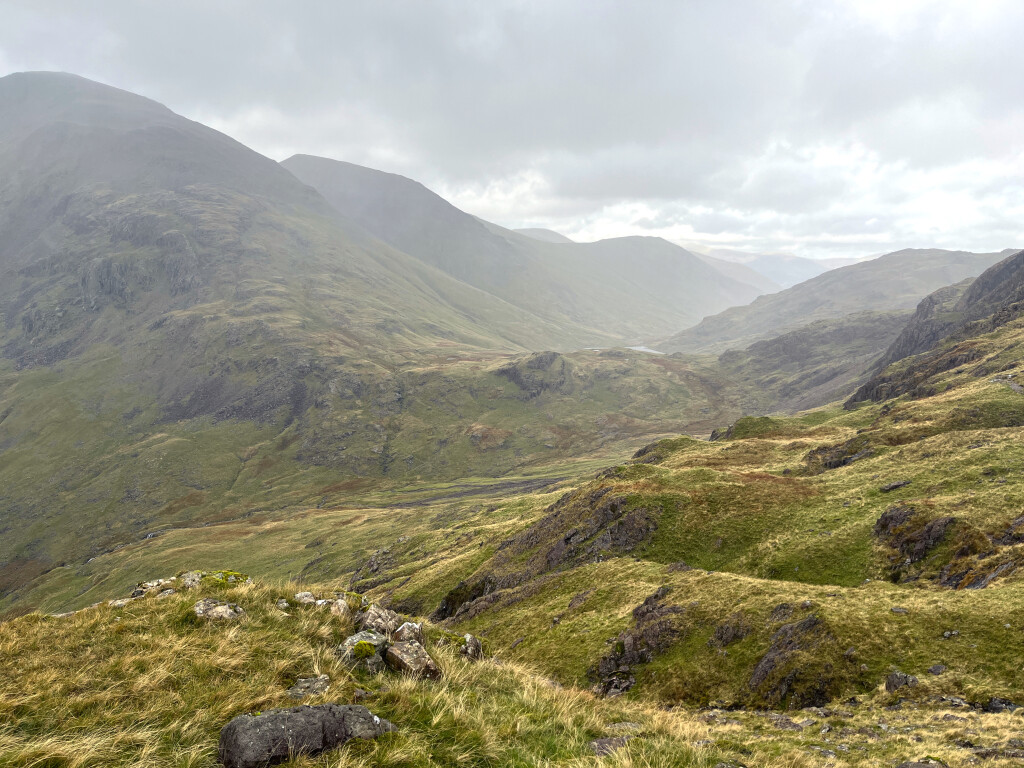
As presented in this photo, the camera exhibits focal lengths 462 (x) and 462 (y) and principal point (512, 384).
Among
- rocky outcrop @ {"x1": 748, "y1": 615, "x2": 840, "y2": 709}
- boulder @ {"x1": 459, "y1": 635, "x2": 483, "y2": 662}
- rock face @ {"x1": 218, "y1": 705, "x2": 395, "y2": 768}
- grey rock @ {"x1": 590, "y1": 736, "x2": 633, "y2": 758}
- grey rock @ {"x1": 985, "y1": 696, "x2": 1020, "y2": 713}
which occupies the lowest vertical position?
rocky outcrop @ {"x1": 748, "y1": 615, "x2": 840, "y2": 709}

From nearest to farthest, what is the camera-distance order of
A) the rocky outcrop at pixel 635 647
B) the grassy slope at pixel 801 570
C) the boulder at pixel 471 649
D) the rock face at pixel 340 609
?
the rock face at pixel 340 609
the boulder at pixel 471 649
the grassy slope at pixel 801 570
the rocky outcrop at pixel 635 647

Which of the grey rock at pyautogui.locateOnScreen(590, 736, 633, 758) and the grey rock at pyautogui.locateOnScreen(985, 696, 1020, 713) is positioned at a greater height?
the grey rock at pyautogui.locateOnScreen(590, 736, 633, 758)

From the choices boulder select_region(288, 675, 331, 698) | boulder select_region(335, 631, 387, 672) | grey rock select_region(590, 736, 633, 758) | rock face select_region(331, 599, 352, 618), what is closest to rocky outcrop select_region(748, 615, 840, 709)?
grey rock select_region(590, 736, 633, 758)

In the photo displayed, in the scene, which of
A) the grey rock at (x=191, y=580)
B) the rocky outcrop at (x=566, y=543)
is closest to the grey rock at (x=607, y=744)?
the grey rock at (x=191, y=580)

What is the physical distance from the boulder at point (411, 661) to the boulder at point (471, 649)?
336 cm

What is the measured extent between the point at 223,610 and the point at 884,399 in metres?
129

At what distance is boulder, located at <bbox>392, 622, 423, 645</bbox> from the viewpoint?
14.2 meters

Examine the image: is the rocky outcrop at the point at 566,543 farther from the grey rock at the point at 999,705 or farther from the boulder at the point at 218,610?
the boulder at the point at 218,610

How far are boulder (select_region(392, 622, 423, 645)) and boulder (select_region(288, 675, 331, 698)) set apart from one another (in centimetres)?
351

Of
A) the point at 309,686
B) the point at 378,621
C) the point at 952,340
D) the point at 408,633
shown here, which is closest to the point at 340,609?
the point at 378,621

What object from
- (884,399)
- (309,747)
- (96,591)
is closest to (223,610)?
(309,747)

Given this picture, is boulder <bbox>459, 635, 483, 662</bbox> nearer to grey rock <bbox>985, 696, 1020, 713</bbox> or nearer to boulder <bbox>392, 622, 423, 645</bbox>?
boulder <bbox>392, 622, 423, 645</bbox>

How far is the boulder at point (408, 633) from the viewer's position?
14.2 meters

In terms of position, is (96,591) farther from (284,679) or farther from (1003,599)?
(1003,599)
